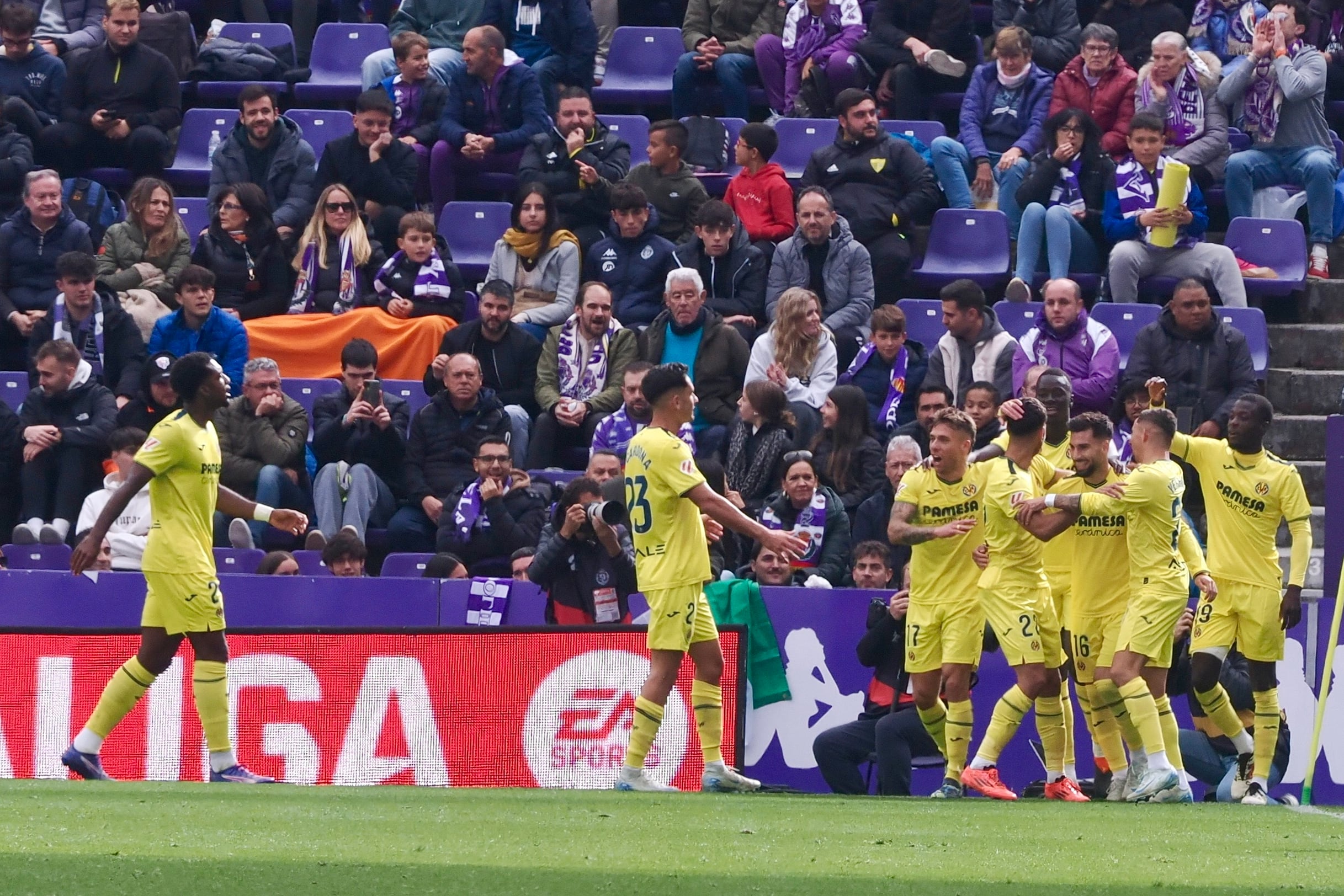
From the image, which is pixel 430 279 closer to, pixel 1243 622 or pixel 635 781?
pixel 635 781

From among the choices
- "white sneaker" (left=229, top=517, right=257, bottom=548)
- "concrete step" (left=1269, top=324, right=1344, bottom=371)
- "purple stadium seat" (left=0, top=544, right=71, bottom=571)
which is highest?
"concrete step" (left=1269, top=324, right=1344, bottom=371)

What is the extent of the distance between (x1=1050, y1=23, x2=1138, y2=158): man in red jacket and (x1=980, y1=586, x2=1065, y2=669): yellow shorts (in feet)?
19.5

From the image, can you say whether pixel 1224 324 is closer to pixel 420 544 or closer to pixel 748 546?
pixel 748 546

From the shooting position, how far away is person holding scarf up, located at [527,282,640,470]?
1364 centimetres

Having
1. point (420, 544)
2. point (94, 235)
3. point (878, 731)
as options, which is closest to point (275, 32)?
point (94, 235)

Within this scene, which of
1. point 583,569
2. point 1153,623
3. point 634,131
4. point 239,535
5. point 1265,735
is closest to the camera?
point 1153,623

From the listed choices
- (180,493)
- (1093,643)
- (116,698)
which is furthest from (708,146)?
(116,698)

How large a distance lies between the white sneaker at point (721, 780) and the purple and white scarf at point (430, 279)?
5518 mm

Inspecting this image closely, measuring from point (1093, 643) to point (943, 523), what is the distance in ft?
3.78

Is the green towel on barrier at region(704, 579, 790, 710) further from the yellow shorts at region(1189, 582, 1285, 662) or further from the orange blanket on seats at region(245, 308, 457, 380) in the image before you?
the orange blanket on seats at region(245, 308, 457, 380)

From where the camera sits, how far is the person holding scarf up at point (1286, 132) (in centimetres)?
1465

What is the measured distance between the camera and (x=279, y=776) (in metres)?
11.3

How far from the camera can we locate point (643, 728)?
9.79 meters

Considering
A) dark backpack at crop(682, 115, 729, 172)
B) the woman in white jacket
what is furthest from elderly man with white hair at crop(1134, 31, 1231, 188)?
the woman in white jacket
